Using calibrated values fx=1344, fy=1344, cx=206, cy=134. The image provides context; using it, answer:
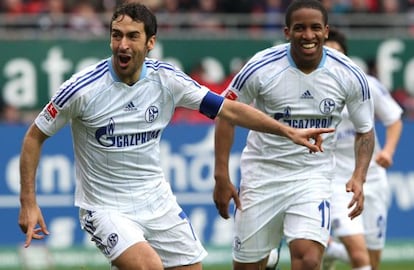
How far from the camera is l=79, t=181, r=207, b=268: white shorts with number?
941 centimetres

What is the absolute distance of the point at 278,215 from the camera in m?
10.6

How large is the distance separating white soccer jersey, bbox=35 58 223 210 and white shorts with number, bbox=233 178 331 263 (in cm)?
120

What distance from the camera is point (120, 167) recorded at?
960cm

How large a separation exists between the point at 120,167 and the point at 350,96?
2.00 metres

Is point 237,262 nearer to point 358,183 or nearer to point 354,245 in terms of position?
point 358,183

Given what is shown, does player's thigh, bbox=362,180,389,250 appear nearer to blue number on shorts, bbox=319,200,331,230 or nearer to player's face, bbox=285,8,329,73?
blue number on shorts, bbox=319,200,331,230

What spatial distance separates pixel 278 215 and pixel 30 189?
7.32 ft

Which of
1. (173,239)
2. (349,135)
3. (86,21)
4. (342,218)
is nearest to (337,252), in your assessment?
(342,218)

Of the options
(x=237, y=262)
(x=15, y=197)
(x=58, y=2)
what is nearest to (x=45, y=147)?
(x=15, y=197)

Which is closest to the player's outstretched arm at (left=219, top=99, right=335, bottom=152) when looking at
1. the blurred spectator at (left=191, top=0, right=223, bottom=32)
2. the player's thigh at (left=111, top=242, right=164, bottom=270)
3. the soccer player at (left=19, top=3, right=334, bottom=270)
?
the soccer player at (left=19, top=3, right=334, bottom=270)

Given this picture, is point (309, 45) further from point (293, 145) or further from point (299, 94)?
point (293, 145)

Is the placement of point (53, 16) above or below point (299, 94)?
below

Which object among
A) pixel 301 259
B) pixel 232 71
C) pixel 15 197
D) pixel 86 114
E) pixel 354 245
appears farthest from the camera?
pixel 232 71

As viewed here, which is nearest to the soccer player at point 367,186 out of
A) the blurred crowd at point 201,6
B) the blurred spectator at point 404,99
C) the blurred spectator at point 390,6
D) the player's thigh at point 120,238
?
the player's thigh at point 120,238
